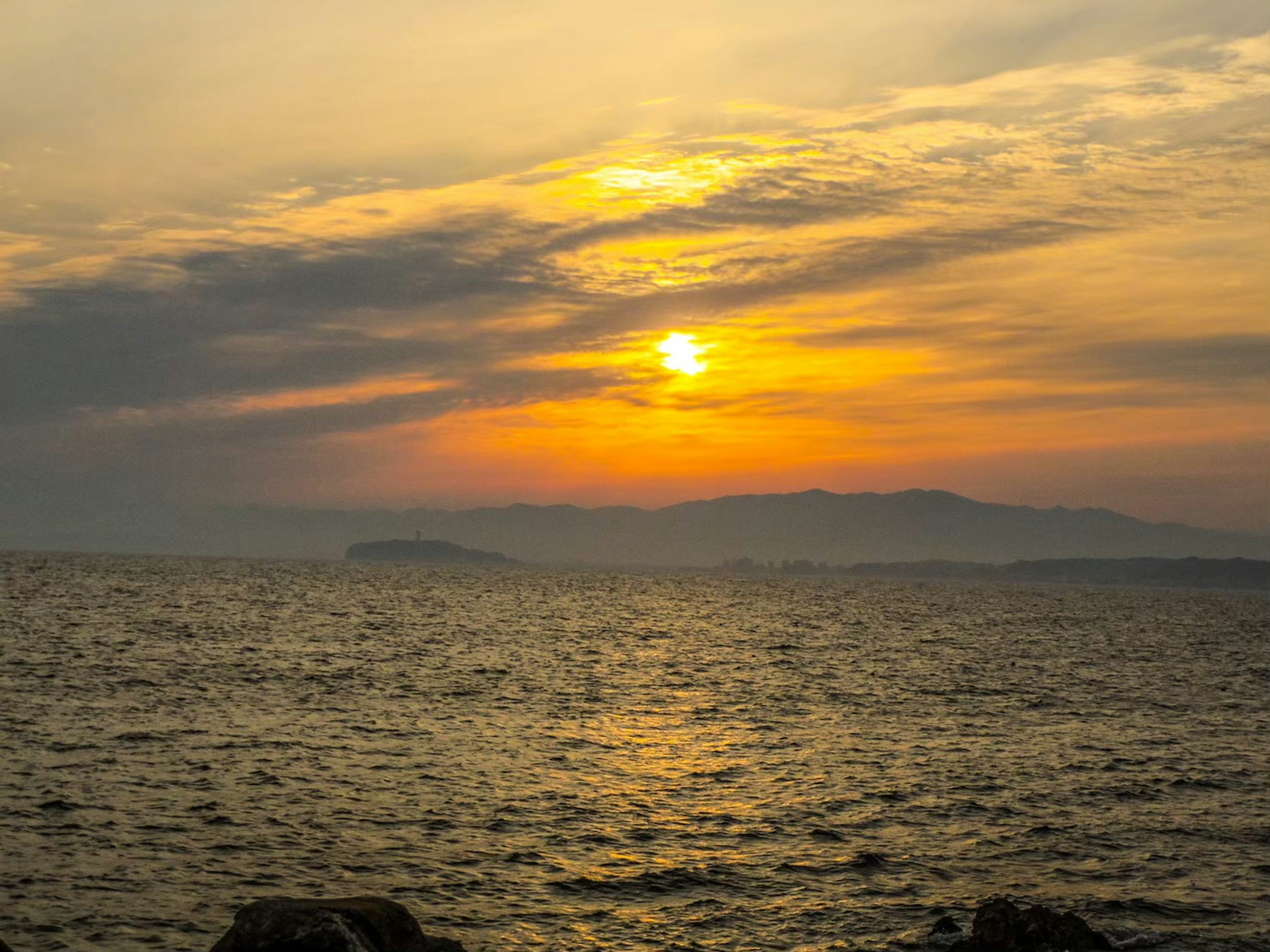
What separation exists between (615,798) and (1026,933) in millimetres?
16129

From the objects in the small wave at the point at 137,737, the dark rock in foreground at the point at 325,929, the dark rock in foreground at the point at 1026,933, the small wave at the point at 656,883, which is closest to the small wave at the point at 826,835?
the small wave at the point at 656,883

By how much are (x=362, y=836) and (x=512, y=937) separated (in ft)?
28.7

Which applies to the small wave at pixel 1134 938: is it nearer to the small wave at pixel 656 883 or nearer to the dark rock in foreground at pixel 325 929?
the small wave at pixel 656 883

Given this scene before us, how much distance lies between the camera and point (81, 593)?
5842 inches

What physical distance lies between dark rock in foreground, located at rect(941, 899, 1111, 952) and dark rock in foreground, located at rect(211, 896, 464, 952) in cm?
1129

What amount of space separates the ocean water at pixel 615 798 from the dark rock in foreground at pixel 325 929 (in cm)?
252

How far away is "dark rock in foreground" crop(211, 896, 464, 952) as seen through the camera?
2016 centimetres

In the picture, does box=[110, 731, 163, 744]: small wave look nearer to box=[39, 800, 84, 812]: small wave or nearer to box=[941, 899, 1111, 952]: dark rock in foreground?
box=[39, 800, 84, 812]: small wave

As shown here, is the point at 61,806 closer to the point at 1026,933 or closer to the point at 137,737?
the point at 137,737

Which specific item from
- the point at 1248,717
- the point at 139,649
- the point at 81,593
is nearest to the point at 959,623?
the point at 1248,717

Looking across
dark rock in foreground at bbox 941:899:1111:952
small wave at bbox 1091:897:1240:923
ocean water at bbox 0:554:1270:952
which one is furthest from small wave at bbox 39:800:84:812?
small wave at bbox 1091:897:1240:923

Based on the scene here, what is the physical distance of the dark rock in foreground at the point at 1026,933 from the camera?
23.1m

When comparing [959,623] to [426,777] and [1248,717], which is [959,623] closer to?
[1248,717]

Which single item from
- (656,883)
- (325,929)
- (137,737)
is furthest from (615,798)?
(137,737)
